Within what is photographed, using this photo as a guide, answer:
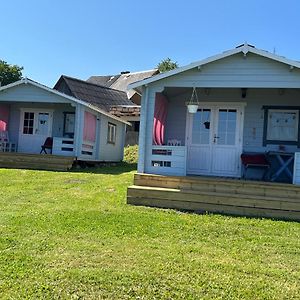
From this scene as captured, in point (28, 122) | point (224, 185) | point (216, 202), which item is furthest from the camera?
point (28, 122)

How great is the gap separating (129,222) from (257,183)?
298 cm

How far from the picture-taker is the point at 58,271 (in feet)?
13.7

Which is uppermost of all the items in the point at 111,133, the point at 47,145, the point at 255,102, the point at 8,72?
the point at 8,72

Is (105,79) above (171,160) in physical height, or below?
above

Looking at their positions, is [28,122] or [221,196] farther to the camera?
[28,122]

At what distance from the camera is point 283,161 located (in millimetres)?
9930

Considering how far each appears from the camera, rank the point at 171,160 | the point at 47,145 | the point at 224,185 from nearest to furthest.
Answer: the point at 224,185 < the point at 171,160 < the point at 47,145

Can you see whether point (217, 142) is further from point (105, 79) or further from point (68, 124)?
point (105, 79)

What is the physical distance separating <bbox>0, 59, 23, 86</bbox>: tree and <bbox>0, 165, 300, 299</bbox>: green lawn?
46.5 metres

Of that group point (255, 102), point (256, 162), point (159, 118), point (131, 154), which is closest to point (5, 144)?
point (131, 154)

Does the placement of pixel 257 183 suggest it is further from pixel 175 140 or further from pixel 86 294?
pixel 86 294

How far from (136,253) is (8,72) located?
167ft

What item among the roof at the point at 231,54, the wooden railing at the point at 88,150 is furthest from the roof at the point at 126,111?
the roof at the point at 231,54

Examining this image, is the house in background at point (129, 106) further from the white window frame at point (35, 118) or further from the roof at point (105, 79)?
the white window frame at point (35, 118)
